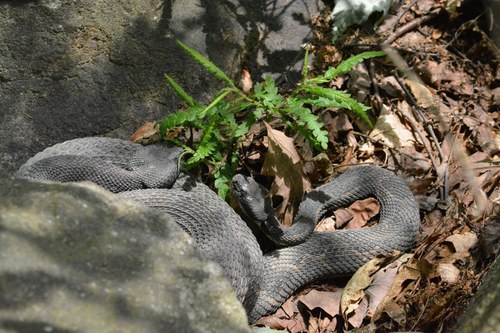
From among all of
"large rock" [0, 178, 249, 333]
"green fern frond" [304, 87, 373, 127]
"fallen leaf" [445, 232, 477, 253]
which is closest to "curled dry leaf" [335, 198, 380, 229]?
"fallen leaf" [445, 232, 477, 253]

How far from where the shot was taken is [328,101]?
17.4 feet

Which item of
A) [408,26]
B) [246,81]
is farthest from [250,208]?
[408,26]

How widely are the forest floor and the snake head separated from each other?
0.38 meters

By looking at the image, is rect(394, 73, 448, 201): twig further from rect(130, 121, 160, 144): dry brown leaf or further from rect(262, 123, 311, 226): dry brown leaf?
rect(130, 121, 160, 144): dry brown leaf

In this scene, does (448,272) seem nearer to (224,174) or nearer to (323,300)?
(323,300)

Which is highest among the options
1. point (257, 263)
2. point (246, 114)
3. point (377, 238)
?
point (246, 114)

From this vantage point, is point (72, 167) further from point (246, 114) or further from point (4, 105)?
point (246, 114)

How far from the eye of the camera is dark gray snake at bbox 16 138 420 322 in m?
5.16

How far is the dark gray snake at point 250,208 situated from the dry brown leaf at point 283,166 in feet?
0.60

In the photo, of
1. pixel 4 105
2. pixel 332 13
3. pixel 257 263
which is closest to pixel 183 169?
pixel 257 263

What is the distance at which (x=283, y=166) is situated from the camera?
221 inches

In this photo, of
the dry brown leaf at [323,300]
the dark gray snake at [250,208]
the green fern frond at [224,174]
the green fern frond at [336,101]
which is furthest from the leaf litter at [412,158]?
A: the green fern frond at [336,101]

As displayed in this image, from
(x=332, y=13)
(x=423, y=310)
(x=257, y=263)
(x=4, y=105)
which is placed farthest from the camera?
(x=332, y=13)

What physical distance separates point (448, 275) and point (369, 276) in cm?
67
